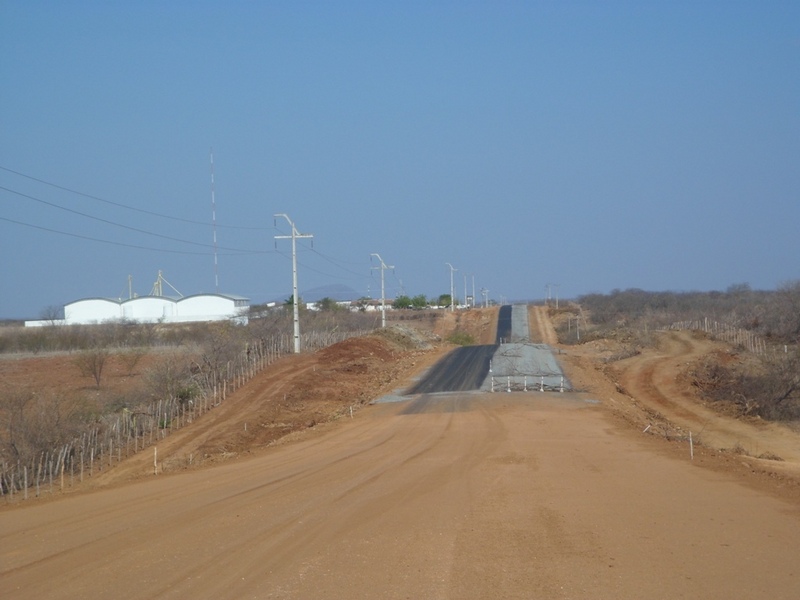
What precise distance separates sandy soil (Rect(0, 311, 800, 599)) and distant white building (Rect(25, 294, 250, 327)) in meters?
88.8

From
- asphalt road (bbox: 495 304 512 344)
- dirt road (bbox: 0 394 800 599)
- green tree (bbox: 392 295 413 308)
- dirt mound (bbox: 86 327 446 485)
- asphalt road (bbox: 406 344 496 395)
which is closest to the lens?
dirt road (bbox: 0 394 800 599)

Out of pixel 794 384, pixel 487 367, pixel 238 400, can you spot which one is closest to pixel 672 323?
pixel 487 367

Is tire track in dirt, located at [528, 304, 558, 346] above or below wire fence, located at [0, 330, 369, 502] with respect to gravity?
above

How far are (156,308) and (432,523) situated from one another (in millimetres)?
106271

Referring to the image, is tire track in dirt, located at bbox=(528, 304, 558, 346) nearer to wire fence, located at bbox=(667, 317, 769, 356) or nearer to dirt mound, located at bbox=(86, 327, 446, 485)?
wire fence, located at bbox=(667, 317, 769, 356)

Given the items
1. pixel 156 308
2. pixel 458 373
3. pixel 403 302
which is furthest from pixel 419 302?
pixel 458 373

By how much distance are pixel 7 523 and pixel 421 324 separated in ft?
325

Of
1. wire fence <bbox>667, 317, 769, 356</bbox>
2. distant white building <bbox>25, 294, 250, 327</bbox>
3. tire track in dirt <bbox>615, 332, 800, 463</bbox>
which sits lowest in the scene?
tire track in dirt <bbox>615, 332, 800, 463</bbox>

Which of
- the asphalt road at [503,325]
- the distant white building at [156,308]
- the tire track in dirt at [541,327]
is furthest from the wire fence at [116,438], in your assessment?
the distant white building at [156,308]

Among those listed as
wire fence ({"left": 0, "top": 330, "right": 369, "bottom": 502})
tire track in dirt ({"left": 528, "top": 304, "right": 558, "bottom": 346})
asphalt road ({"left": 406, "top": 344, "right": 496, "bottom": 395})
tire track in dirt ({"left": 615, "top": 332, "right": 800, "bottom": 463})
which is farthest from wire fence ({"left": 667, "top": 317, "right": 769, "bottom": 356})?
wire fence ({"left": 0, "top": 330, "right": 369, "bottom": 502})

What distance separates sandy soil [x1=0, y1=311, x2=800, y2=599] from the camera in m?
9.51

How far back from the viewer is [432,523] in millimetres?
12359

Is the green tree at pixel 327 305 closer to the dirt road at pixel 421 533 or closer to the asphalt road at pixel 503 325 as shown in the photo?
the asphalt road at pixel 503 325

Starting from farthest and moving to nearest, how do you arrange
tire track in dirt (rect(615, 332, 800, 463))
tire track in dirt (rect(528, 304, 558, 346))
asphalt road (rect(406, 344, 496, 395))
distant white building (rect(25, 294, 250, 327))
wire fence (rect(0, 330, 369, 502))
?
distant white building (rect(25, 294, 250, 327))
tire track in dirt (rect(528, 304, 558, 346))
asphalt road (rect(406, 344, 496, 395))
tire track in dirt (rect(615, 332, 800, 463))
wire fence (rect(0, 330, 369, 502))
